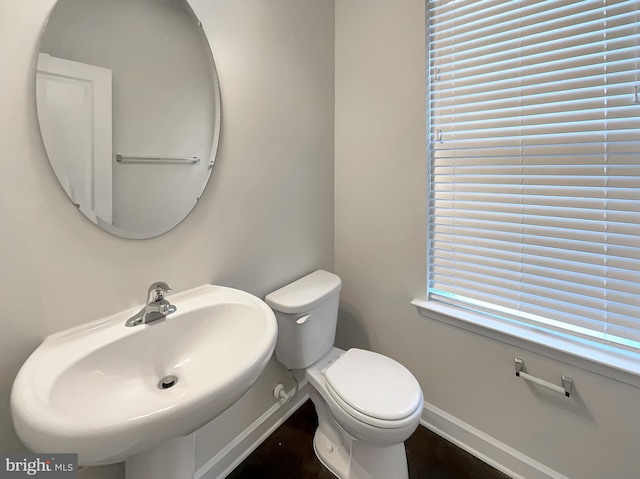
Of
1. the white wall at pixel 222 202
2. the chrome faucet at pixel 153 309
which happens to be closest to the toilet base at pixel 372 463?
the white wall at pixel 222 202

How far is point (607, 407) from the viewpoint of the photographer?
1.09 meters

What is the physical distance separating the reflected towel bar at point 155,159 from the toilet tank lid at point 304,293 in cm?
67

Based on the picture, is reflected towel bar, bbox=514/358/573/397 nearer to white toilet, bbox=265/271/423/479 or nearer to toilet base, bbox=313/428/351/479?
white toilet, bbox=265/271/423/479

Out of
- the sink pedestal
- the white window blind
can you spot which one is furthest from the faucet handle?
the white window blind

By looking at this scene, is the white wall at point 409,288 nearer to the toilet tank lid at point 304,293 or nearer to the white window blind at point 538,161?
the white window blind at point 538,161

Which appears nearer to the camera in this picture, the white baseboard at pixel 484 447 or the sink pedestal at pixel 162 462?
the sink pedestal at pixel 162 462

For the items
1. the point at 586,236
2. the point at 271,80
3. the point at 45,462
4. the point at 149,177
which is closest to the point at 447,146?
the point at 586,236

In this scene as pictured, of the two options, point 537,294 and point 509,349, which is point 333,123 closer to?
point 537,294

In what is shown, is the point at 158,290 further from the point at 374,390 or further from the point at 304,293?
the point at 374,390

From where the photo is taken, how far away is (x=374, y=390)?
1.18 meters

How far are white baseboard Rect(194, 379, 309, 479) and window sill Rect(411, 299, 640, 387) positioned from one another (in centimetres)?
91

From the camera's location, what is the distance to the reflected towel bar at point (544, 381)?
3.77 ft

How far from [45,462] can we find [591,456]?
1.74m

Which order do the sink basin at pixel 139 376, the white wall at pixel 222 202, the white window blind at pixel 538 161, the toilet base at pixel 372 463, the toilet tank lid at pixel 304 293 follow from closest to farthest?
the sink basin at pixel 139 376 → the white wall at pixel 222 202 → the white window blind at pixel 538 161 → the toilet base at pixel 372 463 → the toilet tank lid at pixel 304 293
